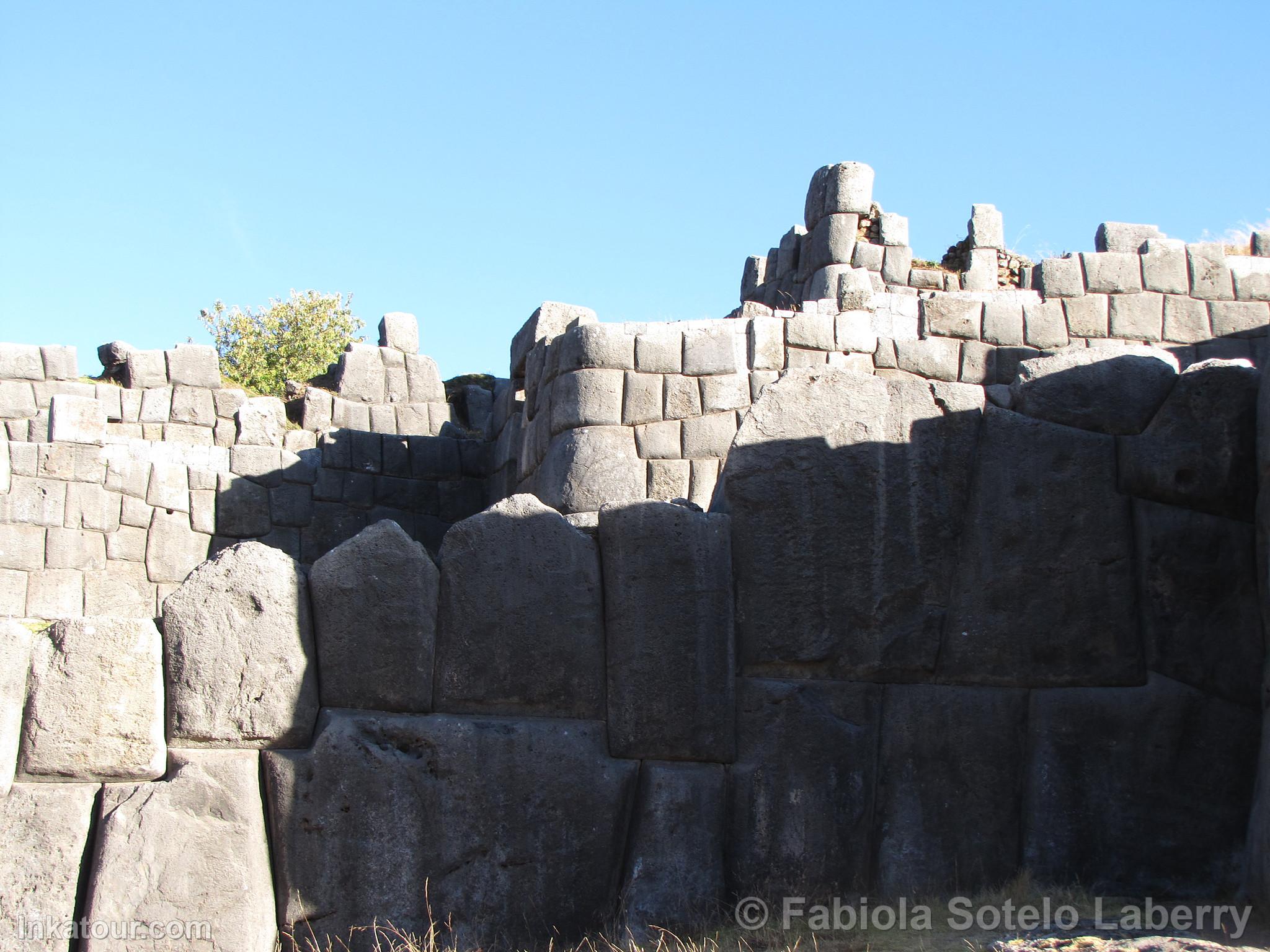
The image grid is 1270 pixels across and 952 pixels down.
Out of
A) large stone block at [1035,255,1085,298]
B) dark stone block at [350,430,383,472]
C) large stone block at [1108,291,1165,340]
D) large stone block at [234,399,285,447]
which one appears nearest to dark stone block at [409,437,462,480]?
dark stone block at [350,430,383,472]

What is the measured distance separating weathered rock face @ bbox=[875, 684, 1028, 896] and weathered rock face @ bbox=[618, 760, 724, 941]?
778 mm

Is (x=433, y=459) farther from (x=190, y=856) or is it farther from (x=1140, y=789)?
(x=1140, y=789)

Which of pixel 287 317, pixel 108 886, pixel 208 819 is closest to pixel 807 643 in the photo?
pixel 208 819

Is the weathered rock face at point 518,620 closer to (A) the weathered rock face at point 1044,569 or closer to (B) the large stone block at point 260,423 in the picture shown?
(A) the weathered rock face at point 1044,569

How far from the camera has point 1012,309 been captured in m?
12.5

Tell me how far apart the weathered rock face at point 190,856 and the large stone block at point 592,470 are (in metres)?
5.00

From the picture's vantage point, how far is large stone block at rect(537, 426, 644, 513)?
10516 mm

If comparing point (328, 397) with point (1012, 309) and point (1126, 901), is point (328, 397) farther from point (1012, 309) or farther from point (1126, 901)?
point (1126, 901)

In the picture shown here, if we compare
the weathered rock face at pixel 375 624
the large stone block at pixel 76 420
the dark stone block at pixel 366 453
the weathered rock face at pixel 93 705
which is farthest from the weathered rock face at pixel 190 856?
the dark stone block at pixel 366 453

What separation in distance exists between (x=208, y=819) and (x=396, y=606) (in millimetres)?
1146

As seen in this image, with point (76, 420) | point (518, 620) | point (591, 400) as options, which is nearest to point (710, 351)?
point (591, 400)

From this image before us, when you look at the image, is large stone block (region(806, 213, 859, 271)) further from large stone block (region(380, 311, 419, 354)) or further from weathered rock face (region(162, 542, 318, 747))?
weathered rock face (region(162, 542, 318, 747))

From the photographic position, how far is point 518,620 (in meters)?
6.18

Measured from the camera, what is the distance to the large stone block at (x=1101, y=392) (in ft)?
22.1
